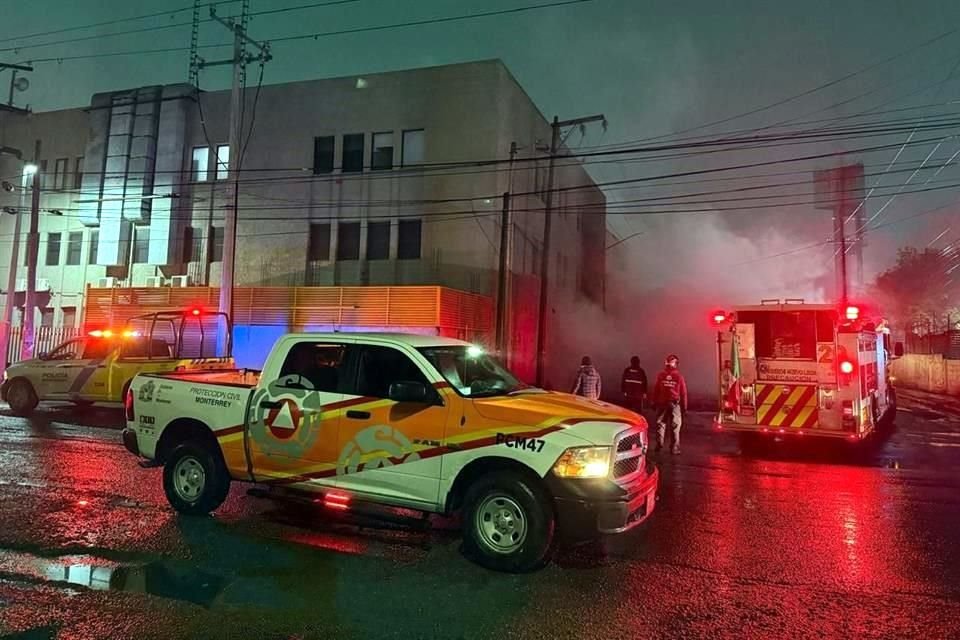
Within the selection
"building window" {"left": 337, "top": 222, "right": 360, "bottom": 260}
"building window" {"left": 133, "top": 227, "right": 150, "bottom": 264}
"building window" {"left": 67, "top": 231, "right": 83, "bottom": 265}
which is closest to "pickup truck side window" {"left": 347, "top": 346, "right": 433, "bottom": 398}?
"building window" {"left": 337, "top": 222, "right": 360, "bottom": 260}

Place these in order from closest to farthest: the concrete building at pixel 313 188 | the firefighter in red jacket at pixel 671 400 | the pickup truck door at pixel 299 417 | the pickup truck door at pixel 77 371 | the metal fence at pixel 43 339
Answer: the pickup truck door at pixel 299 417 < the firefighter in red jacket at pixel 671 400 < the pickup truck door at pixel 77 371 < the concrete building at pixel 313 188 < the metal fence at pixel 43 339

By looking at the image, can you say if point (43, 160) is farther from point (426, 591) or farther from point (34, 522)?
point (426, 591)

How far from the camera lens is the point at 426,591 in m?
4.41

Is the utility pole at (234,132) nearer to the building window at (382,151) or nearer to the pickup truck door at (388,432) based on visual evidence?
the building window at (382,151)

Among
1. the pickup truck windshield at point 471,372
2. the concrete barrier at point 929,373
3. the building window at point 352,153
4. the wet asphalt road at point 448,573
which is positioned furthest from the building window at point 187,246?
the concrete barrier at point 929,373

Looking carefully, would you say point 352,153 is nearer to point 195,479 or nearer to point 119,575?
point 195,479

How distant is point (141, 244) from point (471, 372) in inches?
935

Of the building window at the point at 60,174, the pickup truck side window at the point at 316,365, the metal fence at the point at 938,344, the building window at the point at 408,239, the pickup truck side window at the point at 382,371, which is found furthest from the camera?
the metal fence at the point at 938,344

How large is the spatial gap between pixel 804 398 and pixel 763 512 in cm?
494

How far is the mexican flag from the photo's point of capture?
11.4m

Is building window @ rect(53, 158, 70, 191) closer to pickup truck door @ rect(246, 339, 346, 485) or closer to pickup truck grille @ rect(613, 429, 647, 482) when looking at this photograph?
Answer: pickup truck door @ rect(246, 339, 346, 485)

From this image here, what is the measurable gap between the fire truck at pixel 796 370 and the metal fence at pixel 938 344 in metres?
22.3

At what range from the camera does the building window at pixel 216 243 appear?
23766 mm

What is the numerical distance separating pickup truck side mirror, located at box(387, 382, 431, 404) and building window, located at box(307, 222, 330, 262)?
59.9 ft
